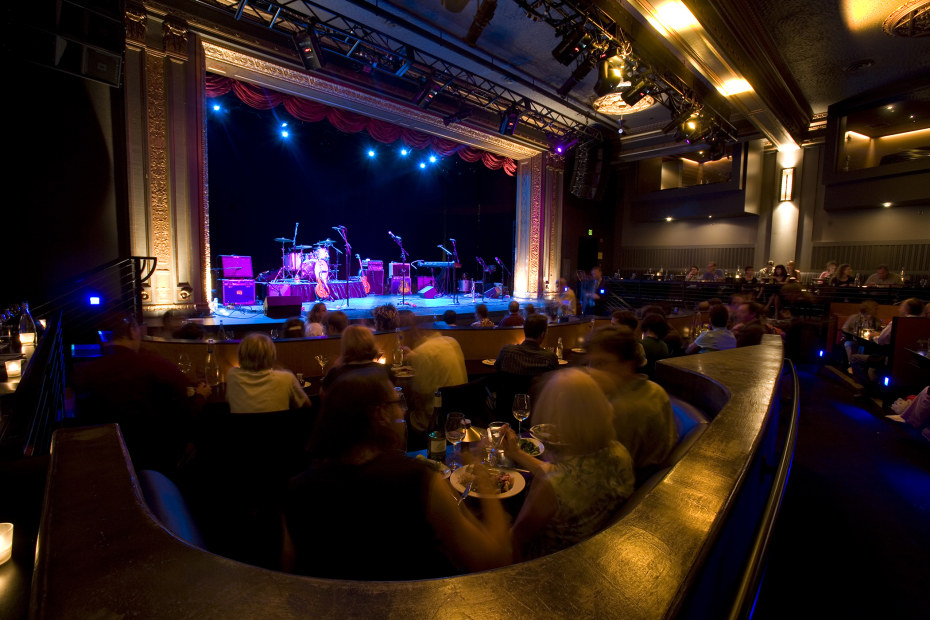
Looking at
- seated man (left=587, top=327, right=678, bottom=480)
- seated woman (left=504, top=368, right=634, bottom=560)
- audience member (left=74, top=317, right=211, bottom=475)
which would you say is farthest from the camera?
audience member (left=74, top=317, right=211, bottom=475)

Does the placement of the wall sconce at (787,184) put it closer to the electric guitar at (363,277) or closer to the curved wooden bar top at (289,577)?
the electric guitar at (363,277)

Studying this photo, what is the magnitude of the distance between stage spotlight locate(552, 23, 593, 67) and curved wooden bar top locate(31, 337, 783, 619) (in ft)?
20.3

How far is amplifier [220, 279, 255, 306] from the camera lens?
877cm

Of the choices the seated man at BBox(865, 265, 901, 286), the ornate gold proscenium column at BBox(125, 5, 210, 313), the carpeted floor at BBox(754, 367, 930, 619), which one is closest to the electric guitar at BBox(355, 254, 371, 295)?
the ornate gold proscenium column at BBox(125, 5, 210, 313)

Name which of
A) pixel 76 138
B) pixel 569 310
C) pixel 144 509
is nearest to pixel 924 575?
pixel 144 509

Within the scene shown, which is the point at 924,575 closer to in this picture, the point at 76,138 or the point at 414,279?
the point at 76,138

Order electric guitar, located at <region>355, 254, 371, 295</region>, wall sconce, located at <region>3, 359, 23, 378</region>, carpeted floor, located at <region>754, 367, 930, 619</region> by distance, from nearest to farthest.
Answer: carpeted floor, located at <region>754, 367, 930, 619</region>, wall sconce, located at <region>3, 359, 23, 378</region>, electric guitar, located at <region>355, 254, 371, 295</region>

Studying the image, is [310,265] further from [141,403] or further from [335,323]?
[141,403]

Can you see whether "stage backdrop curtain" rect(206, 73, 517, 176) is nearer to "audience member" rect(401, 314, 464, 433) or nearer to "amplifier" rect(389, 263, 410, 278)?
"amplifier" rect(389, 263, 410, 278)

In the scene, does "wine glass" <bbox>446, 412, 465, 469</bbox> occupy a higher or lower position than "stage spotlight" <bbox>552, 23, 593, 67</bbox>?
lower

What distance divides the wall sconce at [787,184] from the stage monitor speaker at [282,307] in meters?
11.7

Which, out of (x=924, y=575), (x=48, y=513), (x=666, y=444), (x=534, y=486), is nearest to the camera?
(x=48, y=513)

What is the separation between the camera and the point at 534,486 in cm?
142

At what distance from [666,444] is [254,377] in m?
2.27
